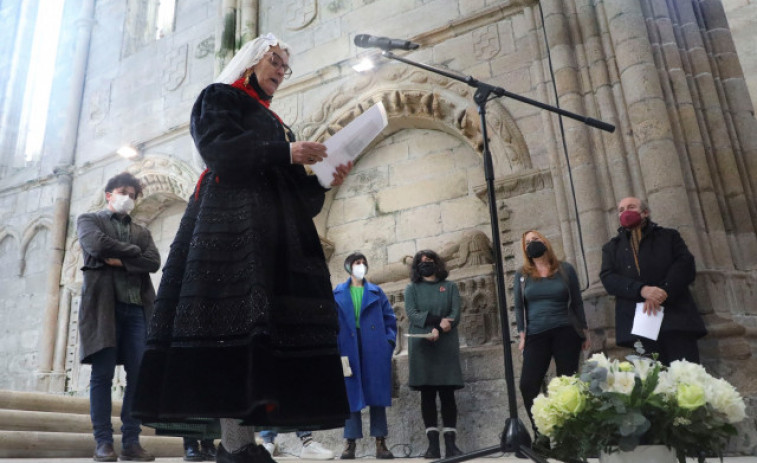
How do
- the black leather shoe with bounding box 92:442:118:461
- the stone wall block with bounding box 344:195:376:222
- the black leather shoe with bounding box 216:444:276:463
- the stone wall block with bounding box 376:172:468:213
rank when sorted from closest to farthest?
the black leather shoe with bounding box 216:444:276:463, the black leather shoe with bounding box 92:442:118:461, the stone wall block with bounding box 376:172:468:213, the stone wall block with bounding box 344:195:376:222

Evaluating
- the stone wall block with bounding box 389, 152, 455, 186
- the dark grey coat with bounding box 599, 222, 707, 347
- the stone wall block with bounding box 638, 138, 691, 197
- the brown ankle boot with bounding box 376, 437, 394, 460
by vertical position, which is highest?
the stone wall block with bounding box 389, 152, 455, 186

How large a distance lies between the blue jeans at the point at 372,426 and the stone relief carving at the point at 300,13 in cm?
476

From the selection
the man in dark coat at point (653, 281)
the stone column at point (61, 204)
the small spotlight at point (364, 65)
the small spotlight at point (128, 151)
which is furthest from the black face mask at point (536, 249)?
the stone column at point (61, 204)

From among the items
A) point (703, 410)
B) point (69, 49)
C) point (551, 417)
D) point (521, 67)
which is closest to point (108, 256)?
point (551, 417)

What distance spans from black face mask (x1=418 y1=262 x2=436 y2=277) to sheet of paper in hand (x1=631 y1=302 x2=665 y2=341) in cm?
142

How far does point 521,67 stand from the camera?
213 inches

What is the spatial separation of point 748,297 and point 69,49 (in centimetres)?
989

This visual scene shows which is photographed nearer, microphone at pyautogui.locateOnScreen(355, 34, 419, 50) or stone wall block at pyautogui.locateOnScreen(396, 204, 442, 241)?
microphone at pyautogui.locateOnScreen(355, 34, 419, 50)

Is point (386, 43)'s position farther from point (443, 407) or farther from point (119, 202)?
point (443, 407)

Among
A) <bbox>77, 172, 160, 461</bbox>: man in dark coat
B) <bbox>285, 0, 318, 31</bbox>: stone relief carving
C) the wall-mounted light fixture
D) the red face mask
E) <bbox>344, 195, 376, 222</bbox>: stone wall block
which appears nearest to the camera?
<bbox>77, 172, 160, 461</bbox>: man in dark coat

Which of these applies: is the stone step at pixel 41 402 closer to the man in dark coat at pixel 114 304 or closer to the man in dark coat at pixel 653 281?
the man in dark coat at pixel 114 304

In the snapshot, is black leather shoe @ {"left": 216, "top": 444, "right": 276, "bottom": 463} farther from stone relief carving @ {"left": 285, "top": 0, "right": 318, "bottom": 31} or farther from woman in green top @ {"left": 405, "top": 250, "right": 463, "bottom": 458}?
stone relief carving @ {"left": 285, "top": 0, "right": 318, "bottom": 31}

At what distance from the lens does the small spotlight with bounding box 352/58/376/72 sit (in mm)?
6066

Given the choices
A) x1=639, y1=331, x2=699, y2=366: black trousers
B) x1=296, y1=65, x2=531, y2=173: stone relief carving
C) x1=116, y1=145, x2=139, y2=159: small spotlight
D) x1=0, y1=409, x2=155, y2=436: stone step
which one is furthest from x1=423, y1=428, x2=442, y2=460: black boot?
x1=116, y1=145, x2=139, y2=159: small spotlight
